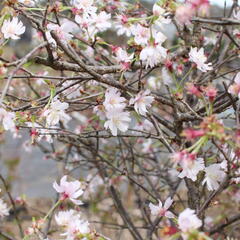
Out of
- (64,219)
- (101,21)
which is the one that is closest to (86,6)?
(101,21)

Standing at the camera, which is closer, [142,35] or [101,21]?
[142,35]

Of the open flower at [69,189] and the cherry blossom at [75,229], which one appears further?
the open flower at [69,189]

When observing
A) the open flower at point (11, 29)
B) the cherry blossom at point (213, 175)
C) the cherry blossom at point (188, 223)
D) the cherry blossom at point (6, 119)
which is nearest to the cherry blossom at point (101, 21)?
the open flower at point (11, 29)

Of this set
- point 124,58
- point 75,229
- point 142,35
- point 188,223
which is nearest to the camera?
point 188,223

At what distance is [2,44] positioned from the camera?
4.90 ft

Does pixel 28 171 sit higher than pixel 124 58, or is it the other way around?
pixel 124 58

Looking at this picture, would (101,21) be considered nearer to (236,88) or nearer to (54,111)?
(54,111)

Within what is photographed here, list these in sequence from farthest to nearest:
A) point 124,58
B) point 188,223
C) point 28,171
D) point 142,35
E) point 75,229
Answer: point 28,171 → point 124,58 → point 142,35 → point 75,229 → point 188,223

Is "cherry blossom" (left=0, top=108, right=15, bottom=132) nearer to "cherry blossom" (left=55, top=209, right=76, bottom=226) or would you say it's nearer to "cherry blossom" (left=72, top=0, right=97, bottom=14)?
"cherry blossom" (left=55, top=209, right=76, bottom=226)

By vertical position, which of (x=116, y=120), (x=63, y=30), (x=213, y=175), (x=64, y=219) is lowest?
(x=64, y=219)

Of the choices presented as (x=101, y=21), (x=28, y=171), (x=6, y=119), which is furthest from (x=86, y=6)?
(x=28, y=171)

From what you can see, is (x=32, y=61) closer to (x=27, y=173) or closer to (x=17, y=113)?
(x=17, y=113)

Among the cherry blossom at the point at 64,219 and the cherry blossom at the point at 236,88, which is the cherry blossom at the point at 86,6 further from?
the cherry blossom at the point at 64,219

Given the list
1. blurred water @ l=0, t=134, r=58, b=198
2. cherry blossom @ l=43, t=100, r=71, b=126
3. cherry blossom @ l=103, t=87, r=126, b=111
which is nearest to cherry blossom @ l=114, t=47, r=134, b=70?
cherry blossom @ l=103, t=87, r=126, b=111
